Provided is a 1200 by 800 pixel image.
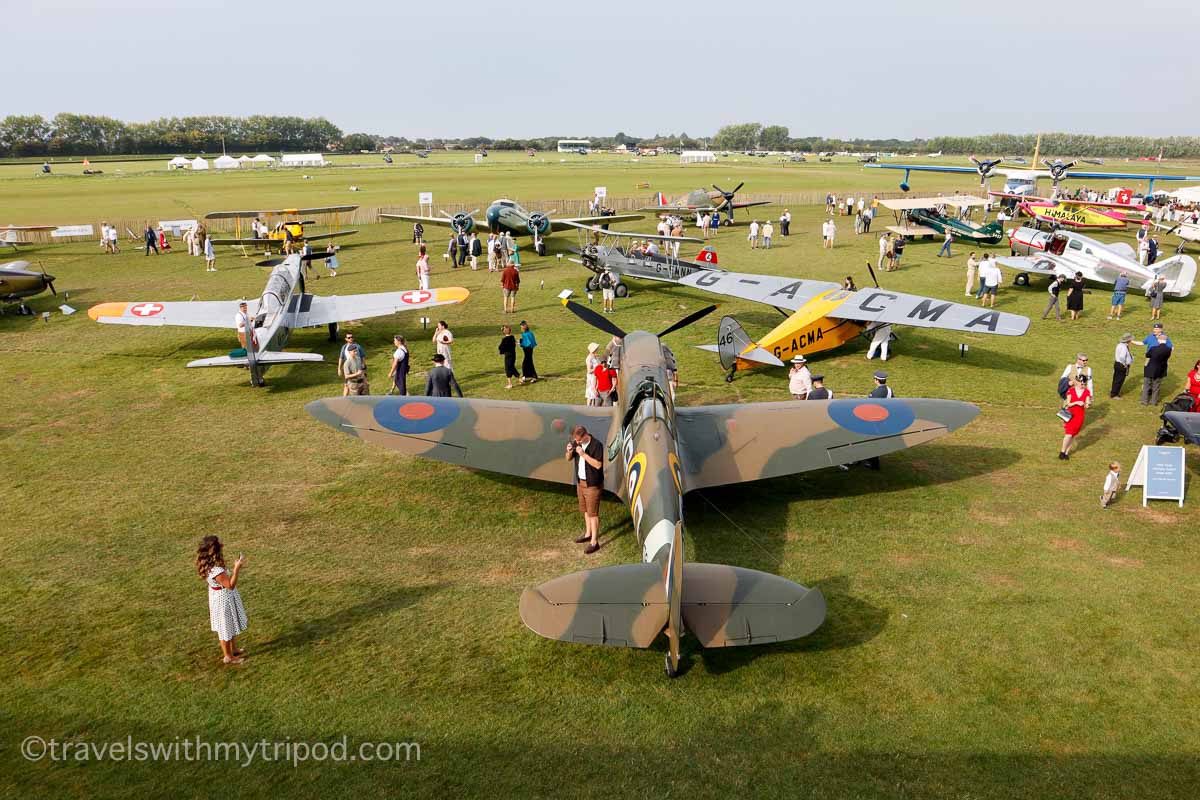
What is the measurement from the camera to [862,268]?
1161 inches

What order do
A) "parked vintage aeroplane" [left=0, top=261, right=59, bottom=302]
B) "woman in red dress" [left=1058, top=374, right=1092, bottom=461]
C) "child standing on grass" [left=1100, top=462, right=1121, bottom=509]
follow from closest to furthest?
"child standing on grass" [left=1100, top=462, right=1121, bottom=509] < "woman in red dress" [left=1058, top=374, right=1092, bottom=461] < "parked vintage aeroplane" [left=0, top=261, right=59, bottom=302]

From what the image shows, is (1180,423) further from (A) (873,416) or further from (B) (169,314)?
(B) (169,314)

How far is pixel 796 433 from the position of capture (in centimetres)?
1026

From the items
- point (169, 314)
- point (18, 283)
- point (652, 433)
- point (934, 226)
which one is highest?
point (934, 226)

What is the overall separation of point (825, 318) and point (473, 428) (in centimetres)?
1017

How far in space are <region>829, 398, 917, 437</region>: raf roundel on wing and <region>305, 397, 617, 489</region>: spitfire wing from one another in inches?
136

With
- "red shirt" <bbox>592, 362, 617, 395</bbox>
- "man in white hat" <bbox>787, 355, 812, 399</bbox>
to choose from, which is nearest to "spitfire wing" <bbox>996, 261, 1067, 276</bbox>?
"man in white hat" <bbox>787, 355, 812, 399</bbox>

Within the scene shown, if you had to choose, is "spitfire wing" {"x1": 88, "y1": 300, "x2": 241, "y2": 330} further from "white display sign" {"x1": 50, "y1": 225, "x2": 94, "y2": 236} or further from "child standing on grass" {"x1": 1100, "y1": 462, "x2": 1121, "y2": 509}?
"white display sign" {"x1": 50, "y1": 225, "x2": 94, "y2": 236}

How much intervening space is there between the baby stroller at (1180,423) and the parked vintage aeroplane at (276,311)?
1442 centimetres

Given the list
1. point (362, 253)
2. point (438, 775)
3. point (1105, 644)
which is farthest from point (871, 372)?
point (362, 253)

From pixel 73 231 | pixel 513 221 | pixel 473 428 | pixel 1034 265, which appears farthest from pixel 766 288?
pixel 73 231

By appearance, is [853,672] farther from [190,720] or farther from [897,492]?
[190,720]

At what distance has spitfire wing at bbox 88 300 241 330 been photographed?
1738 cm

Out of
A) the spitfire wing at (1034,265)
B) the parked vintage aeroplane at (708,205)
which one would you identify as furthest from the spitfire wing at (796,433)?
the parked vintage aeroplane at (708,205)
